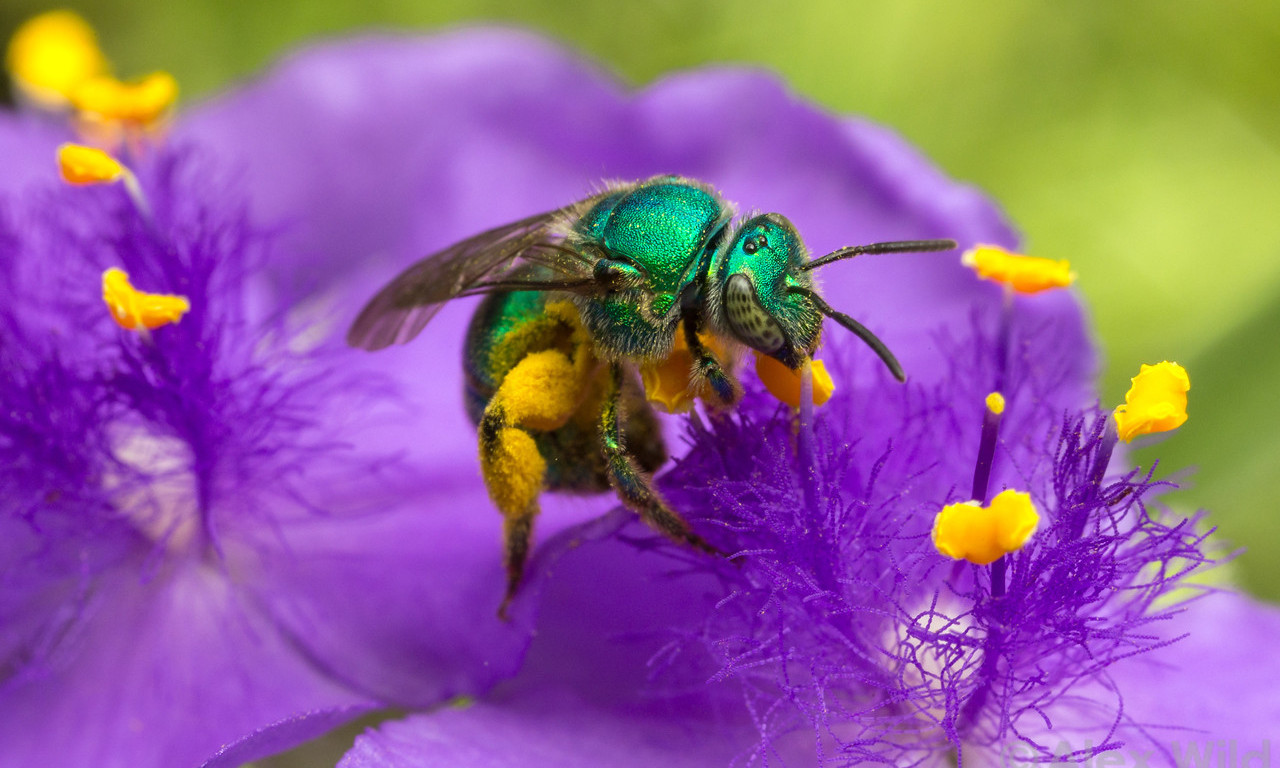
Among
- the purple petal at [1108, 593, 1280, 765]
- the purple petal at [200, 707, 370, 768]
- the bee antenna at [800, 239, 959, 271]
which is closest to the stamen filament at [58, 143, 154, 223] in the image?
the purple petal at [200, 707, 370, 768]

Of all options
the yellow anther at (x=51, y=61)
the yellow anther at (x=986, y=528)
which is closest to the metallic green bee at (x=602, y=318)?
the yellow anther at (x=986, y=528)

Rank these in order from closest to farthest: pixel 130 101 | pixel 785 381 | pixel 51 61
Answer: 1. pixel 785 381
2. pixel 130 101
3. pixel 51 61

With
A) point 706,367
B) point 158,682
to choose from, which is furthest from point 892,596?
point 158,682

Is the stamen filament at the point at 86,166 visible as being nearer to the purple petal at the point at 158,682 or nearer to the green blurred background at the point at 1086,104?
the purple petal at the point at 158,682

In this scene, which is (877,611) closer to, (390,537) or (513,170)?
(390,537)

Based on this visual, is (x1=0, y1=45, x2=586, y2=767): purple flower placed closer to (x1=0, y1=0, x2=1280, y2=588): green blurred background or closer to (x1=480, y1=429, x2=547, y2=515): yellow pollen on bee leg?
(x1=480, y1=429, x2=547, y2=515): yellow pollen on bee leg

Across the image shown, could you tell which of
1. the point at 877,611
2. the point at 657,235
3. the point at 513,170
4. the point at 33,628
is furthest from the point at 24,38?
the point at 877,611

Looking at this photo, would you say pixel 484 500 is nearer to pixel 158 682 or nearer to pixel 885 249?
pixel 158 682
